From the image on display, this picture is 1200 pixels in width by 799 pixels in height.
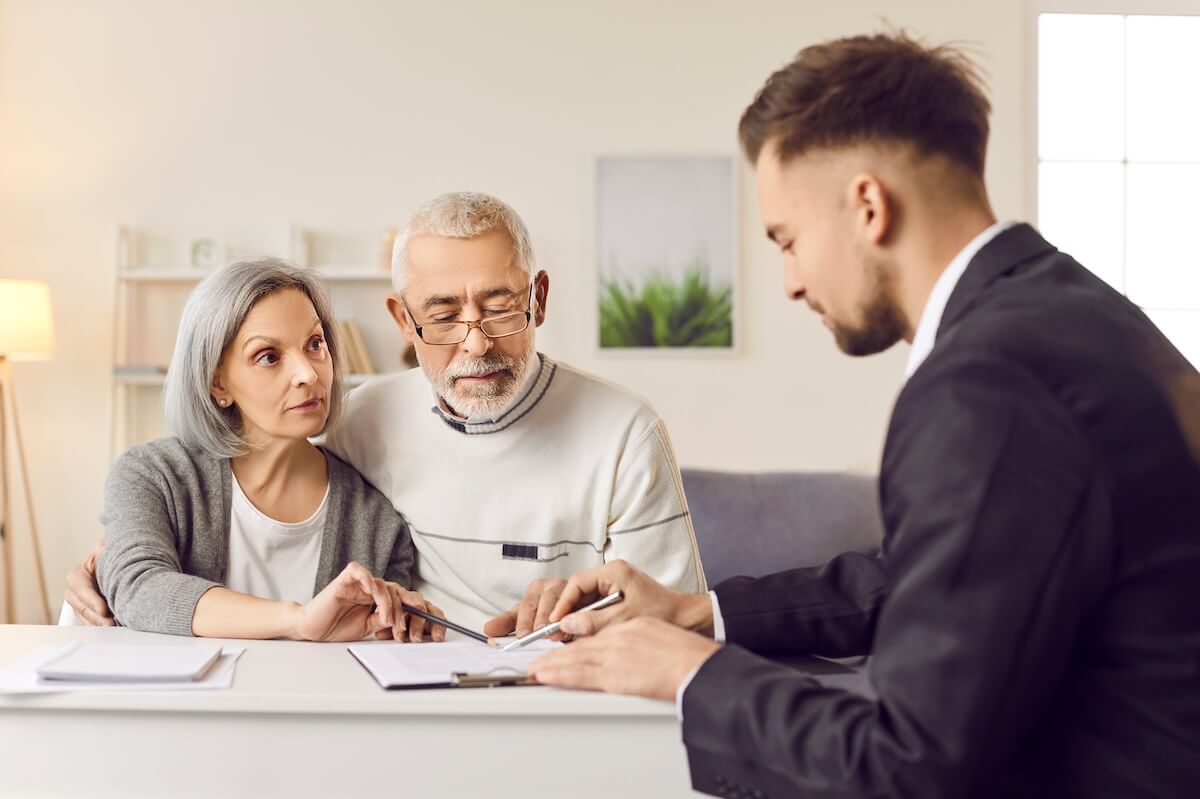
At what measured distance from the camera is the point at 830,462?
4.68 m

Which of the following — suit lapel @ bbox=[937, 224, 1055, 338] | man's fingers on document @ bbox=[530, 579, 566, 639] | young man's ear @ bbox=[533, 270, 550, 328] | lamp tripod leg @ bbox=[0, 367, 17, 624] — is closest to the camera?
suit lapel @ bbox=[937, 224, 1055, 338]

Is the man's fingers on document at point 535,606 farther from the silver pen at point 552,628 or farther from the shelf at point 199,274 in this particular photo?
the shelf at point 199,274

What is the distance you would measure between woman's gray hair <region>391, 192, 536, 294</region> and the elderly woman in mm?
179

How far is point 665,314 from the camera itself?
4668 millimetres

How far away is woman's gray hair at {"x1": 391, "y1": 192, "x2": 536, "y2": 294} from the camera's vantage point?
2076 mm

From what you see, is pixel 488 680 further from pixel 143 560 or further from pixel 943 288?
pixel 143 560

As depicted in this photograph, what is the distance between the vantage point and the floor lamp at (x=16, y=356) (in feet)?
13.4

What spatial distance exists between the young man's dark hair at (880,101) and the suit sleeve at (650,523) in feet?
3.25

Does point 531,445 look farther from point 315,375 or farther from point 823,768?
point 823,768

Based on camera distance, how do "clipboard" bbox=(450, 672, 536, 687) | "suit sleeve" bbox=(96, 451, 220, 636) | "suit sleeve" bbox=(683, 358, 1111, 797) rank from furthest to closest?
"suit sleeve" bbox=(96, 451, 220, 636)
"clipboard" bbox=(450, 672, 536, 687)
"suit sleeve" bbox=(683, 358, 1111, 797)

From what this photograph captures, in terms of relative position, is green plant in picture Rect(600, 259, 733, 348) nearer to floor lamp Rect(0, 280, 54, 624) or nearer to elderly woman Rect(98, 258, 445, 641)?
floor lamp Rect(0, 280, 54, 624)

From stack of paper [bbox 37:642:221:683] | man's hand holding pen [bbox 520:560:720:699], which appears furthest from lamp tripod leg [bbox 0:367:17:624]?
man's hand holding pen [bbox 520:560:720:699]

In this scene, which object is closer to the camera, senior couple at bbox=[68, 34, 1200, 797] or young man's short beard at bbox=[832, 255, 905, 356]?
senior couple at bbox=[68, 34, 1200, 797]

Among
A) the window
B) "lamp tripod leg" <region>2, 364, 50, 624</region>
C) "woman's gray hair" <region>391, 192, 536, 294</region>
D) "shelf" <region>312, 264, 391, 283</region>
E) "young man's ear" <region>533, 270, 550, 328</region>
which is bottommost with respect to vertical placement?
"lamp tripod leg" <region>2, 364, 50, 624</region>
